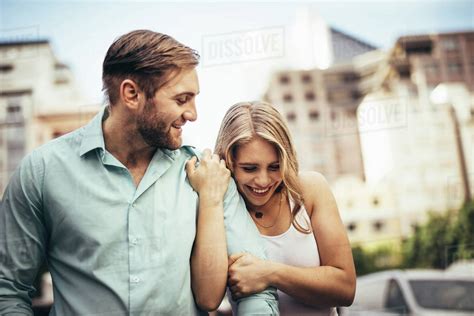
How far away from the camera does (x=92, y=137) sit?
1.42 m

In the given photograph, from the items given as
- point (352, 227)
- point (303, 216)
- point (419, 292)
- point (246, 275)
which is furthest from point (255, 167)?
point (419, 292)

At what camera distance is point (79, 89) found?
169cm

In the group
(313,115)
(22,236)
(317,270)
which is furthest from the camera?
(313,115)

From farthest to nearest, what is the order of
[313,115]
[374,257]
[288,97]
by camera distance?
1. [374,257]
2. [313,115]
3. [288,97]

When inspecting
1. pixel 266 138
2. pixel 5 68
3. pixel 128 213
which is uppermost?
pixel 5 68

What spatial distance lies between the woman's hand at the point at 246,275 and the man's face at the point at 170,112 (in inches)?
14.1

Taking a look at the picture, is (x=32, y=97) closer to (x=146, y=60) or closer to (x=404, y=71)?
(x=146, y=60)

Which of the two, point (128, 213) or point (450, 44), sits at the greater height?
point (450, 44)

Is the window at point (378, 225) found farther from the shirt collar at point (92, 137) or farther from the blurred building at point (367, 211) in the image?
the shirt collar at point (92, 137)

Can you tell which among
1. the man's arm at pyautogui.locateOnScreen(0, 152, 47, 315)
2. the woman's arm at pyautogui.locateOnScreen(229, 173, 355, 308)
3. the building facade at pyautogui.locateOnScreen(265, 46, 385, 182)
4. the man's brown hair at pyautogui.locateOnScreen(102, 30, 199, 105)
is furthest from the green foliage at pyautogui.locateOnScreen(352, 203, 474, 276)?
the man's arm at pyautogui.locateOnScreen(0, 152, 47, 315)

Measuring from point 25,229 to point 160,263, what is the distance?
36cm

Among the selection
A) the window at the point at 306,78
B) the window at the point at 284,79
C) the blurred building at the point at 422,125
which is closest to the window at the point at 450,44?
the blurred building at the point at 422,125

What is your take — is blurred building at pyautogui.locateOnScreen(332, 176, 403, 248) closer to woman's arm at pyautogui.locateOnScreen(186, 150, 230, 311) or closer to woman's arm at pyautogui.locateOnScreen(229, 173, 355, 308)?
woman's arm at pyautogui.locateOnScreen(229, 173, 355, 308)

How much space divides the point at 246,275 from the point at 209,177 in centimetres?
29
